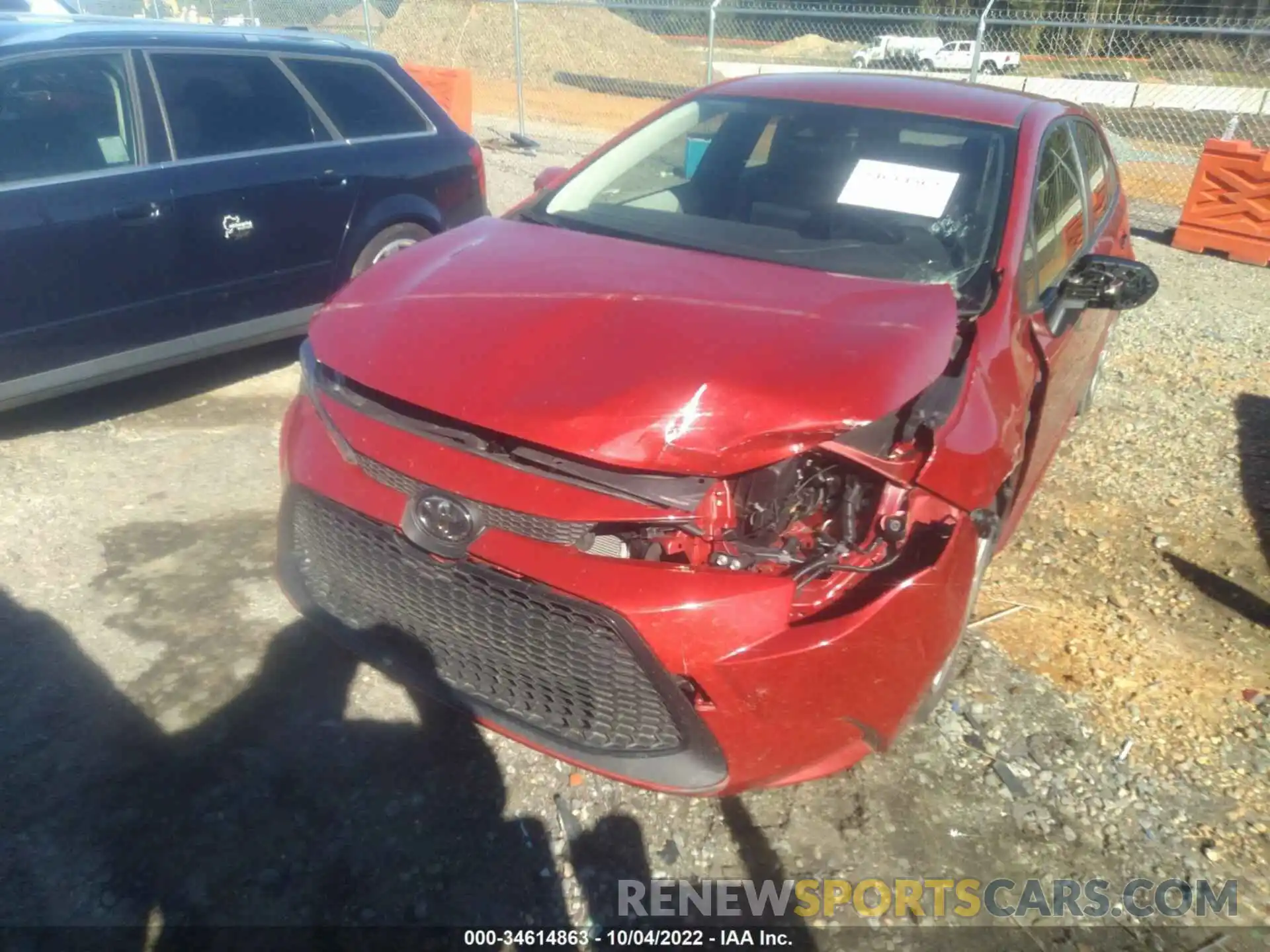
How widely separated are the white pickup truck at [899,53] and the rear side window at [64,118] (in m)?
15.9

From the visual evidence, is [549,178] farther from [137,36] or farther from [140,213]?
[137,36]

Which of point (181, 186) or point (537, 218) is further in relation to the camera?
point (181, 186)

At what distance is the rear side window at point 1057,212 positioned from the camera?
3172mm

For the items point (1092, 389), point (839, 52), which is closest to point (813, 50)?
point (839, 52)

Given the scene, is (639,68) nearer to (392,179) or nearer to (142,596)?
(392,179)

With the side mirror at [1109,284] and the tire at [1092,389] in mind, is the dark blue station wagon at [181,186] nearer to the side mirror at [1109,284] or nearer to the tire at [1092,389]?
the side mirror at [1109,284]

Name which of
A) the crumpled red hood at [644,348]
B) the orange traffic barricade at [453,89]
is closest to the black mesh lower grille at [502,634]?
the crumpled red hood at [644,348]

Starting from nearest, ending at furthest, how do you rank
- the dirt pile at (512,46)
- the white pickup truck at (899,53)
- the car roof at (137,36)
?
the car roof at (137,36)
the white pickup truck at (899,53)
the dirt pile at (512,46)

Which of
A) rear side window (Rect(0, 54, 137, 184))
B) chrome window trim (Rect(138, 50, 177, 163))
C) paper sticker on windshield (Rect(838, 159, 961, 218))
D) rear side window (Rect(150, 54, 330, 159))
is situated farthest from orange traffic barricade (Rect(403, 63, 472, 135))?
paper sticker on windshield (Rect(838, 159, 961, 218))

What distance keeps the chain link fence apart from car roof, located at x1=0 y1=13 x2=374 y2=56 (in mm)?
5843

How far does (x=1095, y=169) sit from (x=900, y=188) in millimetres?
1721

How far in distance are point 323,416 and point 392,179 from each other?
2.90 meters

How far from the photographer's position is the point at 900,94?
3.61m

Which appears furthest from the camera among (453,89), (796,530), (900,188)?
(453,89)
